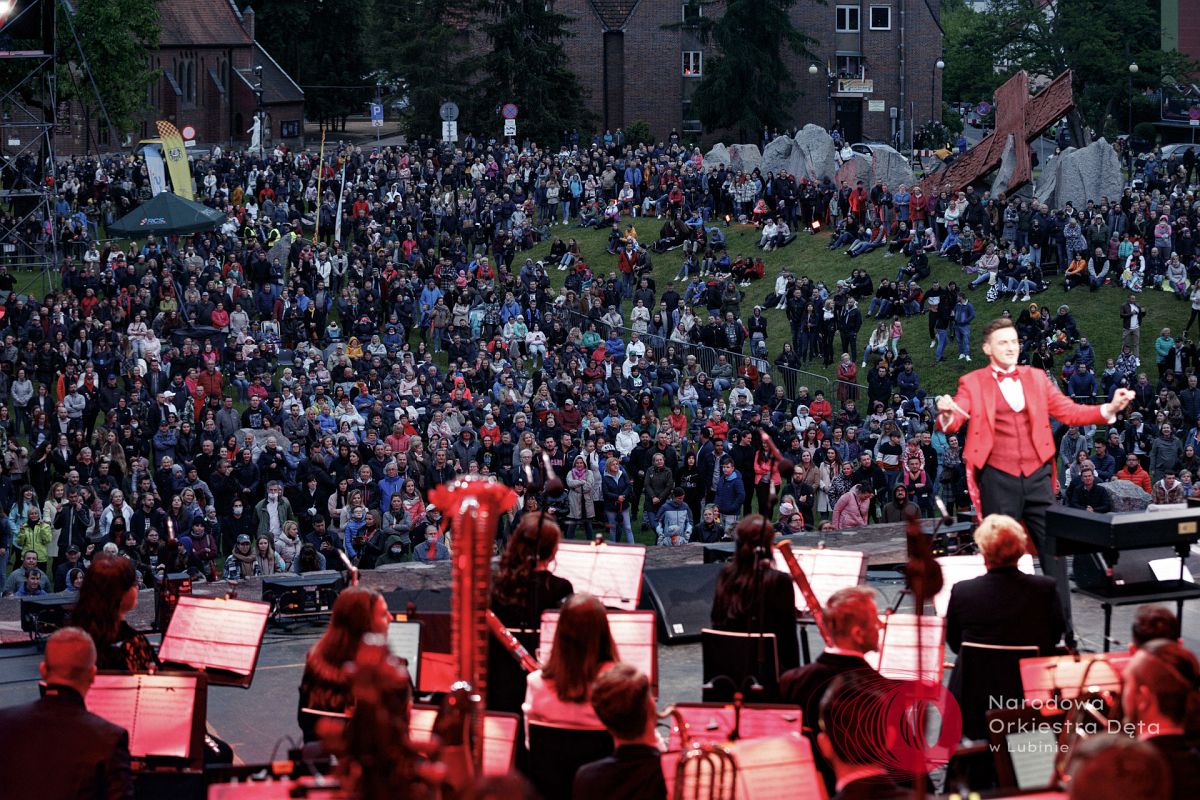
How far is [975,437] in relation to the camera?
28.6 ft

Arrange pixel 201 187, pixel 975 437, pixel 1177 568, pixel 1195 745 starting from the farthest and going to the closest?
pixel 201 187 → pixel 1177 568 → pixel 975 437 → pixel 1195 745

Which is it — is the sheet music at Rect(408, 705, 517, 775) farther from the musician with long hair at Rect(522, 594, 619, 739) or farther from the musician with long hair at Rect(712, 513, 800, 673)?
the musician with long hair at Rect(712, 513, 800, 673)

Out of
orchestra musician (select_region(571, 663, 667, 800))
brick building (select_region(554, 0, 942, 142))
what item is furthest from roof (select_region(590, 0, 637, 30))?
orchestra musician (select_region(571, 663, 667, 800))

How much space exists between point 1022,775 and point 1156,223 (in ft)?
85.7

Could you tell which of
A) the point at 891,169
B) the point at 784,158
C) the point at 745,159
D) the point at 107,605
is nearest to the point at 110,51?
the point at 745,159

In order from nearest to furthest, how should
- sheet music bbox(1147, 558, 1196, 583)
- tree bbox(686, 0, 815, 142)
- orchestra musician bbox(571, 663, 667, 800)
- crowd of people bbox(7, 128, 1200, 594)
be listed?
orchestra musician bbox(571, 663, 667, 800) < sheet music bbox(1147, 558, 1196, 583) < crowd of people bbox(7, 128, 1200, 594) < tree bbox(686, 0, 815, 142)

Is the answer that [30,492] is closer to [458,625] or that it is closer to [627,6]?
[458,625]

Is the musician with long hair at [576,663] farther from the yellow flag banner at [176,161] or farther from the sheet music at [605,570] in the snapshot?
the yellow flag banner at [176,161]

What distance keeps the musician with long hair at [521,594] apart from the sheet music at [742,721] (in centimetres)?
150

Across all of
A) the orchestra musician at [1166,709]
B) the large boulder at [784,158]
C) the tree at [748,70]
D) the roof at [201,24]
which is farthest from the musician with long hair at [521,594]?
the roof at [201,24]

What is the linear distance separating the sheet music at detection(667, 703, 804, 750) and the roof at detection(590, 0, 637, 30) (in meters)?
54.6

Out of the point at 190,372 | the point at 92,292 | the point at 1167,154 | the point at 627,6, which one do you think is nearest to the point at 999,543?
the point at 190,372

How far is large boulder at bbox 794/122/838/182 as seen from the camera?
1592 inches

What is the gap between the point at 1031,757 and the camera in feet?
18.0
